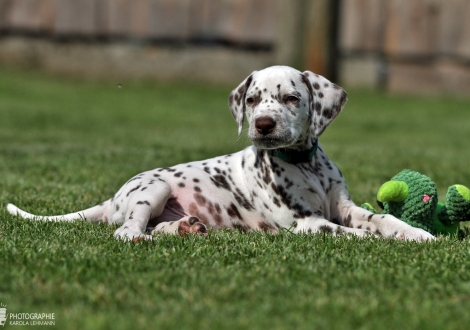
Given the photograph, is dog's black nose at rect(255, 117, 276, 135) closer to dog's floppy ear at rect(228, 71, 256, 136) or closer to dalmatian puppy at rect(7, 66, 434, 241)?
dalmatian puppy at rect(7, 66, 434, 241)

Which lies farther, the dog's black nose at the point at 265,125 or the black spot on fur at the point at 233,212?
the black spot on fur at the point at 233,212

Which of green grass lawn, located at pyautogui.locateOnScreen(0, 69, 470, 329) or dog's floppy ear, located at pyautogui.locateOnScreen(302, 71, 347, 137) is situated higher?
dog's floppy ear, located at pyautogui.locateOnScreen(302, 71, 347, 137)

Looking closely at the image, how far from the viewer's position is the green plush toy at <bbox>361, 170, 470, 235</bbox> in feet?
18.7

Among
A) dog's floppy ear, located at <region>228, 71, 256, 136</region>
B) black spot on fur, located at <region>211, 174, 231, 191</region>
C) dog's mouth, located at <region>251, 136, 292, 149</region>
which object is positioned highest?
dog's floppy ear, located at <region>228, 71, 256, 136</region>

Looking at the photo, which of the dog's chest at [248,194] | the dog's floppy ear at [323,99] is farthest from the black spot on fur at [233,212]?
the dog's floppy ear at [323,99]

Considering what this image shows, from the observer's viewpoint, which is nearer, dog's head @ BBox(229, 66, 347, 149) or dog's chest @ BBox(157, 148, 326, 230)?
dog's head @ BBox(229, 66, 347, 149)

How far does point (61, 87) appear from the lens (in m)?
18.5

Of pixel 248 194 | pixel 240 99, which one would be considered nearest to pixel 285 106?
pixel 240 99

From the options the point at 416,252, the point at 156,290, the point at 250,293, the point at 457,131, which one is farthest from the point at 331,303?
the point at 457,131

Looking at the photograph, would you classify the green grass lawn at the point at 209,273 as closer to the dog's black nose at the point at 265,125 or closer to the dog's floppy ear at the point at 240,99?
the dog's black nose at the point at 265,125

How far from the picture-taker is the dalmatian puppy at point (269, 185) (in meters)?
5.72

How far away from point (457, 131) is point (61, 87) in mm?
8988

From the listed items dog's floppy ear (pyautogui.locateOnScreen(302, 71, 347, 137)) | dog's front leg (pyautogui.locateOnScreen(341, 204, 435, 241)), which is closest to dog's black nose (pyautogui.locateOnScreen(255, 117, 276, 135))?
dog's floppy ear (pyautogui.locateOnScreen(302, 71, 347, 137))

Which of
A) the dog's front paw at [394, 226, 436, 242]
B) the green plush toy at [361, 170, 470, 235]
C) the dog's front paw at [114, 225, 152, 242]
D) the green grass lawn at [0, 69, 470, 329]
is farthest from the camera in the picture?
the green plush toy at [361, 170, 470, 235]
